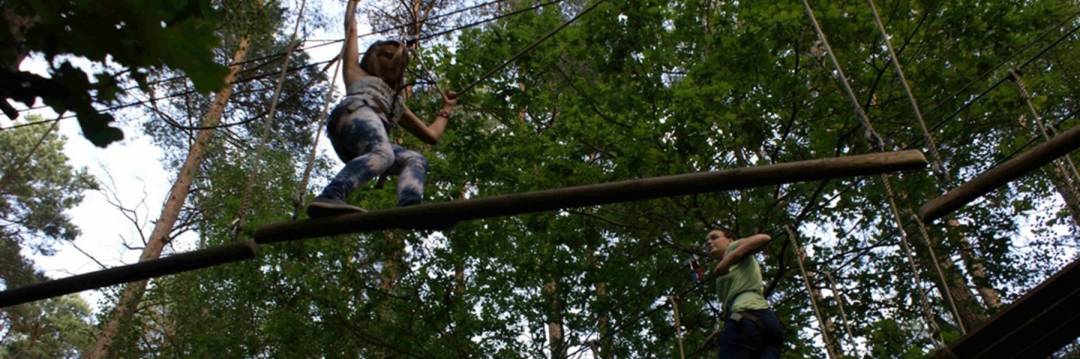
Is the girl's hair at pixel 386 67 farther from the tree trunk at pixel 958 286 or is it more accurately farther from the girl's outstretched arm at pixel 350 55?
the tree trunk at pixel 958 286

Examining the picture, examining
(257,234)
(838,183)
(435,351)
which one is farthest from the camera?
(435,351)

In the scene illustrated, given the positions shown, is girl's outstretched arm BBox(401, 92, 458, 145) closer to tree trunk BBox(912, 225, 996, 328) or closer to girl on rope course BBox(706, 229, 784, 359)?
girl on rope course BBox(706, 229, 784, 359)

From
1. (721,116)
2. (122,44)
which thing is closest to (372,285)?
(721,116)

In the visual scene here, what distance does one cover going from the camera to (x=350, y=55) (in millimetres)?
4016

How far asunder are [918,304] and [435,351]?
5.87m

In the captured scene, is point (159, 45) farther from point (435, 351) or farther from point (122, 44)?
point (435, 351)

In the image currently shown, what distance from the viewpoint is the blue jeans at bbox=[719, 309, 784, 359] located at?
4383mm

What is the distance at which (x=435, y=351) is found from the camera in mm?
9312

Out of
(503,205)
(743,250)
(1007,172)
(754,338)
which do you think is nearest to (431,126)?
(503,205)

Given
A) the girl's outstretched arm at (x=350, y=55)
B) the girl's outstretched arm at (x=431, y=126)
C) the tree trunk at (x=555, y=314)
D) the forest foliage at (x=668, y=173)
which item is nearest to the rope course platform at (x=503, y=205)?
the girl's outstretched arm at (x=350, y=55)

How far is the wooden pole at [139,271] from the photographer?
338 cm

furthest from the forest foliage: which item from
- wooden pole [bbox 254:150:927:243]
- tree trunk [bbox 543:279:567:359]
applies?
wooden pole [bbox 254:150:927:243]

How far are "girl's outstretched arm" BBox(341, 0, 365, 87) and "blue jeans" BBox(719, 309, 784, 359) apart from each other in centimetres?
258

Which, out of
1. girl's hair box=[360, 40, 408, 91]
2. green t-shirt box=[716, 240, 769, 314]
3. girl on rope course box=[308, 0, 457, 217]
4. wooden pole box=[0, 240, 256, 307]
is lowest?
wooden pole box=[0, 240, 256, 307]
